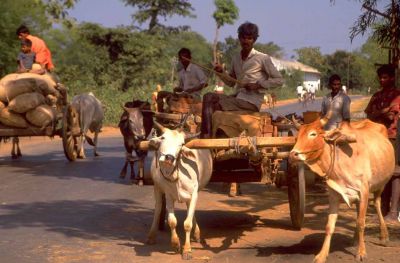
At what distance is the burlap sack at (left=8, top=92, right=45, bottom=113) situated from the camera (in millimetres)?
13898

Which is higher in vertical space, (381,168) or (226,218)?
(381,168)

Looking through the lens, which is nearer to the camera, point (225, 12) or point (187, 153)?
point (187, 153)

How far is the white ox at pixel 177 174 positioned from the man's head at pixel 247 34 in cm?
159

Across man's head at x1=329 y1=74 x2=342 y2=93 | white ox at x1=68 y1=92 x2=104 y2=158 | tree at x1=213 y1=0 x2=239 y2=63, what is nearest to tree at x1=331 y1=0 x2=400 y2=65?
man's head at x1=329 y1=74 x2=342 y2=93

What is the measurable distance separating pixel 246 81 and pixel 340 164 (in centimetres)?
201

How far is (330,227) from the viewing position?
22.6 ft

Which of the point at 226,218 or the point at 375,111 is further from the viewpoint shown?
the point at 226,218

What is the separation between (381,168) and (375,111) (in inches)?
64.6

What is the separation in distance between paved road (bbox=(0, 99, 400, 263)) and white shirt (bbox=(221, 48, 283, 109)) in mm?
1689

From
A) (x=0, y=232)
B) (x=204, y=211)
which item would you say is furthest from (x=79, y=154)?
(x=0, y=232)

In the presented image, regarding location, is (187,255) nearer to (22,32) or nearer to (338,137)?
(338,137)

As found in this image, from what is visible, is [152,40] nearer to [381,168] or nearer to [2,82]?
[2,82]

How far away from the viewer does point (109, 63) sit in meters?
39.1

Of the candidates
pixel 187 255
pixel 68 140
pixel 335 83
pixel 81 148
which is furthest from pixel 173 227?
pixel 81 148
